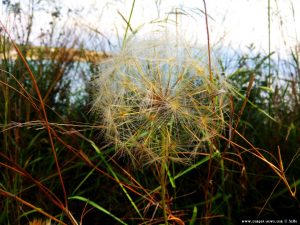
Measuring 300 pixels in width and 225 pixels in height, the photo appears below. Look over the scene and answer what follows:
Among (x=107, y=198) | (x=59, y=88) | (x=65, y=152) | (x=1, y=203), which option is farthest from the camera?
(x=59, y=88)

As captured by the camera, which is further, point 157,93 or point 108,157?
point 108,157

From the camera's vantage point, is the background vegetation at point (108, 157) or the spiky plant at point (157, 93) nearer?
the spiky plant at point (157, 93)

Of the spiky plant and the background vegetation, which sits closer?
the spiky plant

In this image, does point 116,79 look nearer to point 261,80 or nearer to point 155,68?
point 155,68

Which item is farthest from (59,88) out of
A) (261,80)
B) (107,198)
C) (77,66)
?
(261,80)

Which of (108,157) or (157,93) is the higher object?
(157,93)
